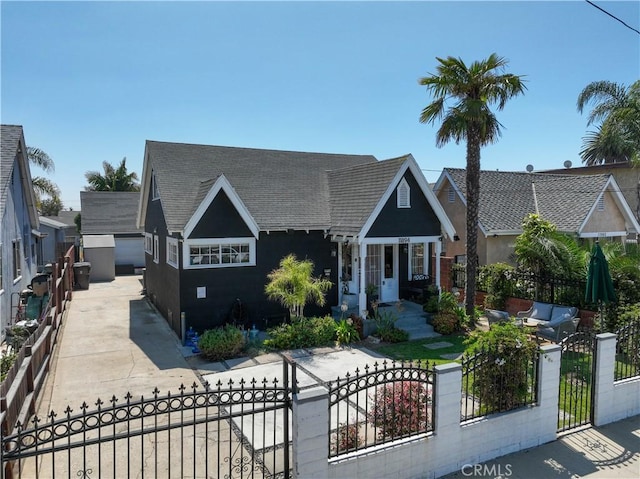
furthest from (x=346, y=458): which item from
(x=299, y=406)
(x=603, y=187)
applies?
(x=603, y=187)

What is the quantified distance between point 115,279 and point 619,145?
29366mm

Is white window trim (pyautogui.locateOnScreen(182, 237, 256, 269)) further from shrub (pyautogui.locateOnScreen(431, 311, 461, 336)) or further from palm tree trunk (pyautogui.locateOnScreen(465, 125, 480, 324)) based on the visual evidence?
palm tree trunk (pyautogui.locateOnScreen(465, 125, 480, 324))

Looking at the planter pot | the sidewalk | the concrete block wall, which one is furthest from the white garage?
the concrete block wall

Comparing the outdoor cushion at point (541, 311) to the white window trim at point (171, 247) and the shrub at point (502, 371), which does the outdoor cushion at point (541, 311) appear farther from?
the white window trim at point (171, 247)

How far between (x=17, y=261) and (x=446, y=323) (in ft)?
54.3

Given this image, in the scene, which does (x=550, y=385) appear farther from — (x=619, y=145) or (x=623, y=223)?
(x=623, y=223)

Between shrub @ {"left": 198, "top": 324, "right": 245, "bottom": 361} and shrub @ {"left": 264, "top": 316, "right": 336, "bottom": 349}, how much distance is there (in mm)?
1039

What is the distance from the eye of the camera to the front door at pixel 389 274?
17.7 meters

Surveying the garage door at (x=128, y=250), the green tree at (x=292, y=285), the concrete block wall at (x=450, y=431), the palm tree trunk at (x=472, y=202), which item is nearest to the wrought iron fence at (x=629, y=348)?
the concrete block wall at (x=450, y=431)

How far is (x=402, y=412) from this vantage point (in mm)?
7027

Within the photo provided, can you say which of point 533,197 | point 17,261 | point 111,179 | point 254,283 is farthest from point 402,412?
point 111,179

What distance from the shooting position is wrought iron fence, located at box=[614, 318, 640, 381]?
9.41 meters

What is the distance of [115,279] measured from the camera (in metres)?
29.2

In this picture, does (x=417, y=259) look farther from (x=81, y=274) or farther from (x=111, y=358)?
(x=81, y=274)
